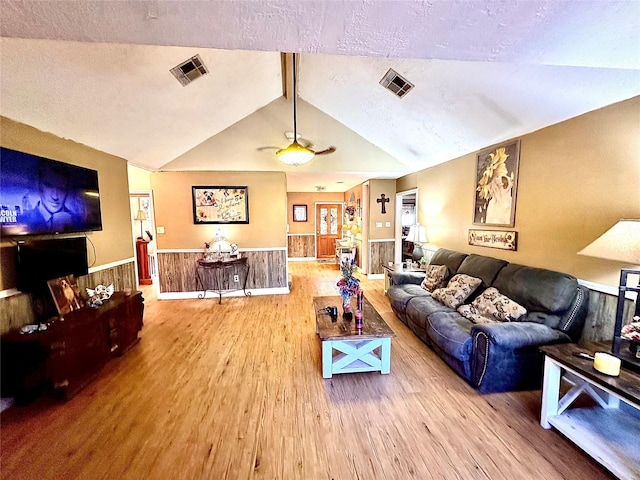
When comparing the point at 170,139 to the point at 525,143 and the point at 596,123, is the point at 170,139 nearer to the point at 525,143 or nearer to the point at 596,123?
the point at 525,143

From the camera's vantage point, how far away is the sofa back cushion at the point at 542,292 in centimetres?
234

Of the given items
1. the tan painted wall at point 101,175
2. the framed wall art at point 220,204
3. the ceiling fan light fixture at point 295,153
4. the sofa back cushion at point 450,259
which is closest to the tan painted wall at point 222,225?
the framed wall art at point 220,204

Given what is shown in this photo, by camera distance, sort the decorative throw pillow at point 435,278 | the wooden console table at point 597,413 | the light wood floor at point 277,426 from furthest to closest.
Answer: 1. the decorative throw pillow at point 435,278
2. the light wood floor at point 277,426
3. the wooden console table at point 597,413

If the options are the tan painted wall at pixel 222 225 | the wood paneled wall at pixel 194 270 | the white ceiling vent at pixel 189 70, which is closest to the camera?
the white ceiling vent at pixel 189 70

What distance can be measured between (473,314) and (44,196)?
4.32 m

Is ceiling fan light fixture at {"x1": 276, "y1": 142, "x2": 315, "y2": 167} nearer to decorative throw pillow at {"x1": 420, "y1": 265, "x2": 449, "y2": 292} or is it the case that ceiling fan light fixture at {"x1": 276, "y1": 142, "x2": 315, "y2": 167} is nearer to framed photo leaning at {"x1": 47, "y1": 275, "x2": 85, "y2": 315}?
decorative throw pillow at {"x1": 420, "y1": 265, "x2": 449, "y2": 292}

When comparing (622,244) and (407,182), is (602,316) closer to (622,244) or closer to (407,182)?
(622,244)

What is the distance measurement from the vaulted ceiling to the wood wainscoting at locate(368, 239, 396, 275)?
1.77 meters

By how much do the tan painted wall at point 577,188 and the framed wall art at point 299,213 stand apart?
21.2ft

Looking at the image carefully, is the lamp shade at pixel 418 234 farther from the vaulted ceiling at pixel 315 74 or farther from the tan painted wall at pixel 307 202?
the tan painted wall at pixel 307 202

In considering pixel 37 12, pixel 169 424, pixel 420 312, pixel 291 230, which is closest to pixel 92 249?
pixel 169 424

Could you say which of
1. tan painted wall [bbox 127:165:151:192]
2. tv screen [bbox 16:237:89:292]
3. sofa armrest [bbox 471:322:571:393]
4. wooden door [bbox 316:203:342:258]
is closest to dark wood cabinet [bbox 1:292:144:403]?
tv screen [bbox 16:237:89:292]

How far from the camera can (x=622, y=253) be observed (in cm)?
176

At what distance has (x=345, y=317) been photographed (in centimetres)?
282
